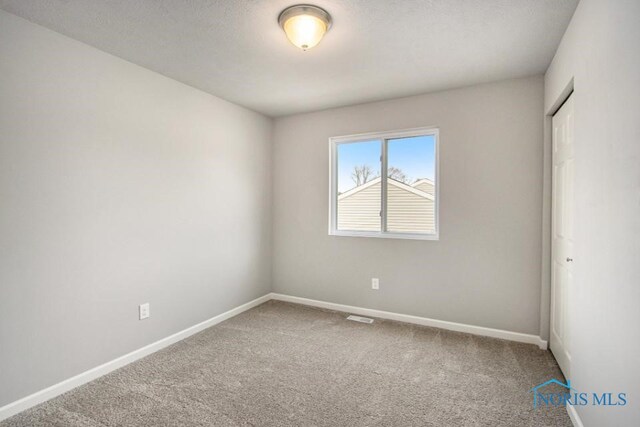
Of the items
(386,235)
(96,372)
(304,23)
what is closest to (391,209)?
(386,235)

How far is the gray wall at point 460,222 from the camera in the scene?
2.96 m

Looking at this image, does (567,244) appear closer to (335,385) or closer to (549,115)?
(549,115)

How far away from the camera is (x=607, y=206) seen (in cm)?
146

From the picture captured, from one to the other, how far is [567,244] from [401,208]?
1.59 m

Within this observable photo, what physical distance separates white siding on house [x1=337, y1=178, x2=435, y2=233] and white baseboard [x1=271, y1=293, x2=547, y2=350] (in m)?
0.94

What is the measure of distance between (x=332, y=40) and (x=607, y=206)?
6.27 ft

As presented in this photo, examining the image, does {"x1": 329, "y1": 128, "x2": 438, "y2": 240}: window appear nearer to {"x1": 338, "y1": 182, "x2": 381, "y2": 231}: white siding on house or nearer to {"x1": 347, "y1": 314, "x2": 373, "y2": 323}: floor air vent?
{"x1": 338, "y1": 182, "x2": 381, "y2": 231}: white siding on house

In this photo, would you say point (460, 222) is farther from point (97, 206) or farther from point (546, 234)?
point (97, 206)

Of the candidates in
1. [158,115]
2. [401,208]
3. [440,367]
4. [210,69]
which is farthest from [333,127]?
[440,367]

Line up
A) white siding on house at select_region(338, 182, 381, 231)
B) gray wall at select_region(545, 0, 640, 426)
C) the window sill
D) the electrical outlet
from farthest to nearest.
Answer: white siding on house at select_region(338, 182, 381, 231)
the window sill
the electrical outlet
gray wall at select_region(545, 0, 640, 426)

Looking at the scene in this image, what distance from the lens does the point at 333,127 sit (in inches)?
155

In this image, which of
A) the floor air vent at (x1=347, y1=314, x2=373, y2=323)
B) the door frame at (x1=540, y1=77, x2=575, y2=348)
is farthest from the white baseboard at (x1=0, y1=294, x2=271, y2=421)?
the door frame at (x1=540, y1=77, x2=575, y2=348)

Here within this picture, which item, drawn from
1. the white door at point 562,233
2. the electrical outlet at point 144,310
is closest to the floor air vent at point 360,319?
the white door at point 562,233

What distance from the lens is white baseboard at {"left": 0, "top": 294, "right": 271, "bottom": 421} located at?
1996 millimetres
